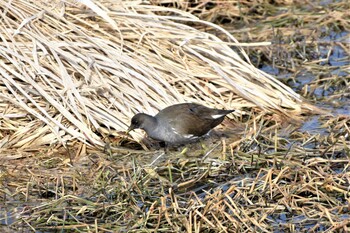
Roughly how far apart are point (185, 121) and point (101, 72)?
0.92m

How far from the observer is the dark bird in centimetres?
776

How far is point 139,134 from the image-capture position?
8.00 meters

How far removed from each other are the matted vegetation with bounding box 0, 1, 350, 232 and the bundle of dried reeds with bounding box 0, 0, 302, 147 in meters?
0.01

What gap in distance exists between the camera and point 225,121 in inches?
328

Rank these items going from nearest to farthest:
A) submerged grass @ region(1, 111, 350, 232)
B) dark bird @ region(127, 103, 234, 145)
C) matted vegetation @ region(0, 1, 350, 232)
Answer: submerged grass @ region(1, 111, 350, 232), matted vegetation @ region(0, 1, 350, 232), dark bird @ region(127, 103, 234, 145)

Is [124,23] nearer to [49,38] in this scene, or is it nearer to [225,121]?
[49,38]

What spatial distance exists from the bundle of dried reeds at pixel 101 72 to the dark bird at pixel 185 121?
13.4 inches

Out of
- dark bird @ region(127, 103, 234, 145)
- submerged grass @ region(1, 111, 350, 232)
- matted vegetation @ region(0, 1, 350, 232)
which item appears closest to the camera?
submerged grass @ region(1, 111, 350, 232)

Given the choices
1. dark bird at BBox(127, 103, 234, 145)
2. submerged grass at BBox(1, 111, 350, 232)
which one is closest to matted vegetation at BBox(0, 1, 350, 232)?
submerged grass at BBox(1, 111, 350, 232)

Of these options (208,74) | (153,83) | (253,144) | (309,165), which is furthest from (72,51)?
(309,165)

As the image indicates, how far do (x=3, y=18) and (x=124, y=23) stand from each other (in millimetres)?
1097

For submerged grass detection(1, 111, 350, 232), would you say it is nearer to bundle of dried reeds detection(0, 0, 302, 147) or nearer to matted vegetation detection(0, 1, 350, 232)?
matted vegetation detection(0, 1, 350, 232)

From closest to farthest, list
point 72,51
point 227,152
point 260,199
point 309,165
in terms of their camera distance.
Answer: point 260,199, point 309,165, point 227,152, point 72,51

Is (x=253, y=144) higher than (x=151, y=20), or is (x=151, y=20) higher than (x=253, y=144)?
(x=151, y=20)
